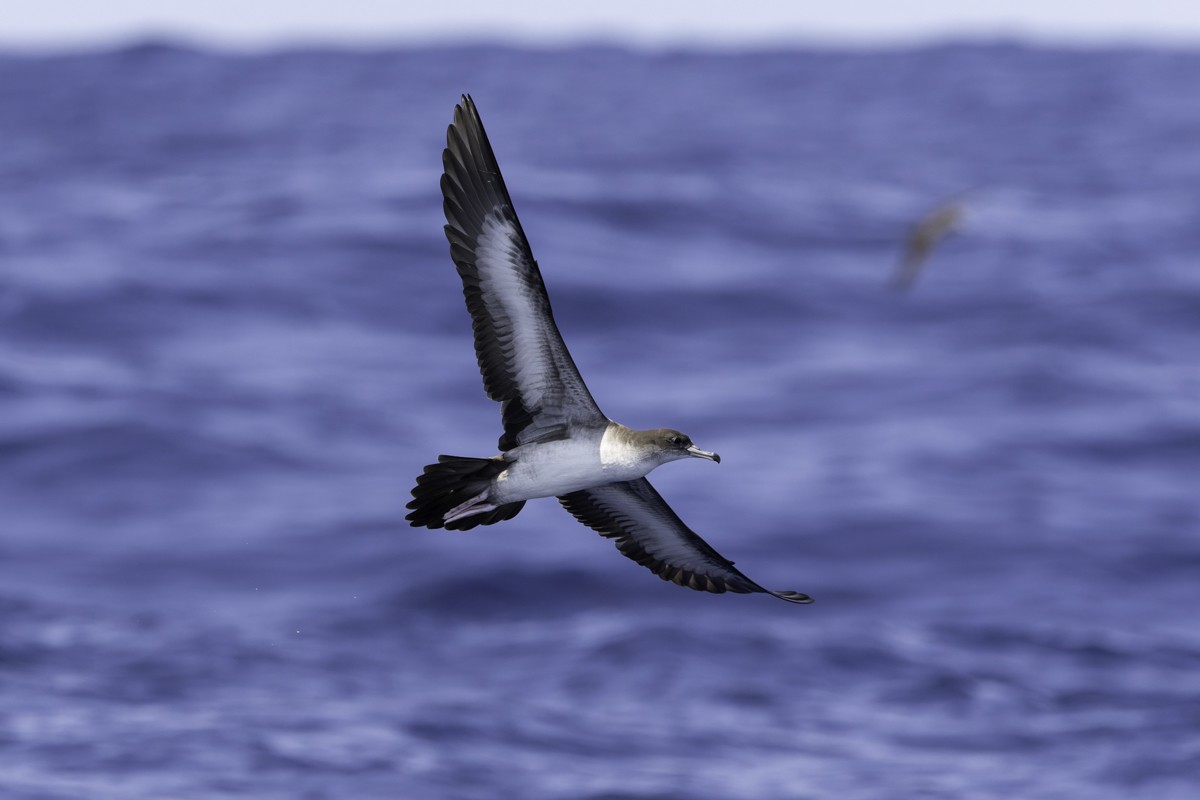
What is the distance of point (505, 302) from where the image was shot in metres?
8.88

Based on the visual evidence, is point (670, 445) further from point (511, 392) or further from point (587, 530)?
point (587, 530)

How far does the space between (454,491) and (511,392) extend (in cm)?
59

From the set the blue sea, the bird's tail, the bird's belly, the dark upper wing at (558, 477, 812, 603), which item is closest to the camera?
the bird's belly

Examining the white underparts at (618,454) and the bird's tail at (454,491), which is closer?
the white underparts at (618,454)

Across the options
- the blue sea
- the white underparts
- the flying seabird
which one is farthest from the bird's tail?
the blue sea

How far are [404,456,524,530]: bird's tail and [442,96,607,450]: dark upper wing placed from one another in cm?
23

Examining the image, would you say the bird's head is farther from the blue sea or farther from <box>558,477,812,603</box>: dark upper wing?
the blue sea

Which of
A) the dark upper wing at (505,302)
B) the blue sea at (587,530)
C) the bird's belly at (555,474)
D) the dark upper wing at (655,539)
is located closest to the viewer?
the dark upper wing at (505,302)

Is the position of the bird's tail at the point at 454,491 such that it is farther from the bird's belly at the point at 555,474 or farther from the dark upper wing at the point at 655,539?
the dark upper wing at the point at 655,539

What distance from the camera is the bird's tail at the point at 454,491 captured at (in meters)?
9.01

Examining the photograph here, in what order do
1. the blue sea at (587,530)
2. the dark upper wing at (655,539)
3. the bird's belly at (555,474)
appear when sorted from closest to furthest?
the bird's belly at (555,474) → the dark upper wing at (655,539) → the blue sea at (587,530)

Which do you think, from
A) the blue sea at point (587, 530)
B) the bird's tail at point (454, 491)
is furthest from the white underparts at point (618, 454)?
the blue sea at point (587, 530)

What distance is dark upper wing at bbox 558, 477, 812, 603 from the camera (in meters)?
9.83

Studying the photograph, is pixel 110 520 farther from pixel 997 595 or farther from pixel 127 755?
pixel 997 595
